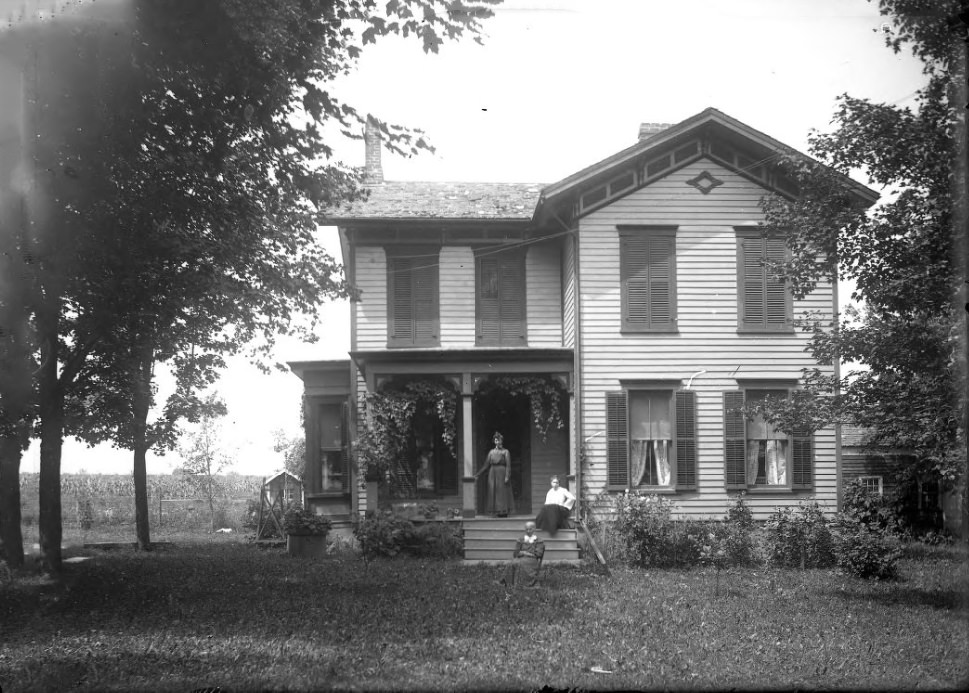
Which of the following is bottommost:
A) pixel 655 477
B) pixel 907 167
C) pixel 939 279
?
pixel 655 477

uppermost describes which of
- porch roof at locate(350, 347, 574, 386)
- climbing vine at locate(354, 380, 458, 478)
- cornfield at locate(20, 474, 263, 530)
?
porch roof at locate(350, 347, 574, 386)

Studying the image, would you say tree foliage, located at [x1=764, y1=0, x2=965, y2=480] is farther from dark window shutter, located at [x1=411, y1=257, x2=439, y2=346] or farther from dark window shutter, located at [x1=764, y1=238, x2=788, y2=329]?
dark window shutter, located at [x1=411, y1=257, x2=439, y2=346]

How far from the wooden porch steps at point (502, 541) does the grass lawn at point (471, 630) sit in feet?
3.67

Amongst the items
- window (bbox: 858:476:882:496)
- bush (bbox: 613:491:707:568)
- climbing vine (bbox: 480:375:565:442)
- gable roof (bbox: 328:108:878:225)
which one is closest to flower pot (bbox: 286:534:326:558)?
climbing vine (bbox: 480:375:565:442)

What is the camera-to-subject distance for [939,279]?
12.8 meters

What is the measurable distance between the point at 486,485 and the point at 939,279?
12.7 meters

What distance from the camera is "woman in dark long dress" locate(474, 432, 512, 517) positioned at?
20.9 metres

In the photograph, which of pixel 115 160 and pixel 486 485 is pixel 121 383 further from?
pixel 486 485

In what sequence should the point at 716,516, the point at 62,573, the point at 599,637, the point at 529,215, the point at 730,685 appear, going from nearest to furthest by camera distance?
the point at 730,685
the point at 599,637
the point at 62,573
the point at 716,516
the point at 529,215

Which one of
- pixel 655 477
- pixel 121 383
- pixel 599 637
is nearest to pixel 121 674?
pixel 599 637

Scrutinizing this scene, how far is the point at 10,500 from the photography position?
14.2 metres

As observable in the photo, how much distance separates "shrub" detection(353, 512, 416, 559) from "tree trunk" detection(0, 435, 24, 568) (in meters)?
7.16

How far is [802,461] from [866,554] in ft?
13.2

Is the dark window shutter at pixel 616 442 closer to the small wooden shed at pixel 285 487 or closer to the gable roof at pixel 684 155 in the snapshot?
the gable roof at pixel 684 155
